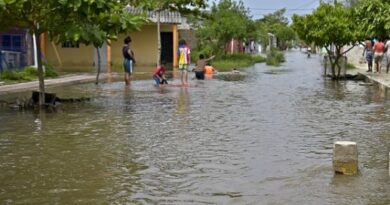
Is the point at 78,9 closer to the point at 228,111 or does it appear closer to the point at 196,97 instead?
the point at 228,111

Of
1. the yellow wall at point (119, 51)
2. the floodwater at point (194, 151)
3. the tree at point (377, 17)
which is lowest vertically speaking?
the floodwater at point (194, 151)

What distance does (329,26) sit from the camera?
24750 mm

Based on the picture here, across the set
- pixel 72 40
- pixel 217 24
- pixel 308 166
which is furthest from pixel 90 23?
pixel 217 24

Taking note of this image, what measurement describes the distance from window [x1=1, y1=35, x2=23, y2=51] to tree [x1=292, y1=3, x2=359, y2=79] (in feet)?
37.9

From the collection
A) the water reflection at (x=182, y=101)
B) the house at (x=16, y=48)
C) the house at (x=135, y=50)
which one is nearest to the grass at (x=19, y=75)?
the house at (x=16, y=48)

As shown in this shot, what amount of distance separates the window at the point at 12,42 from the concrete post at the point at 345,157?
825 inches

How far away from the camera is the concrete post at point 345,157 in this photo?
8023 millimetres

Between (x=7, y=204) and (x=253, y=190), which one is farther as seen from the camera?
(x=253, y=190)

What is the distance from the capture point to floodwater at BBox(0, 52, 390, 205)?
730 centimetres

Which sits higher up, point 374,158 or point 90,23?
point 90,23

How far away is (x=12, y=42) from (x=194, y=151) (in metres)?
19.1

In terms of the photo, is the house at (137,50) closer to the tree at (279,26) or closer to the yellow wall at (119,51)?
the yellow wall at (119,51)

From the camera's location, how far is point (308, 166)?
870 cm

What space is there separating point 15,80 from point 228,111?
11017mm
